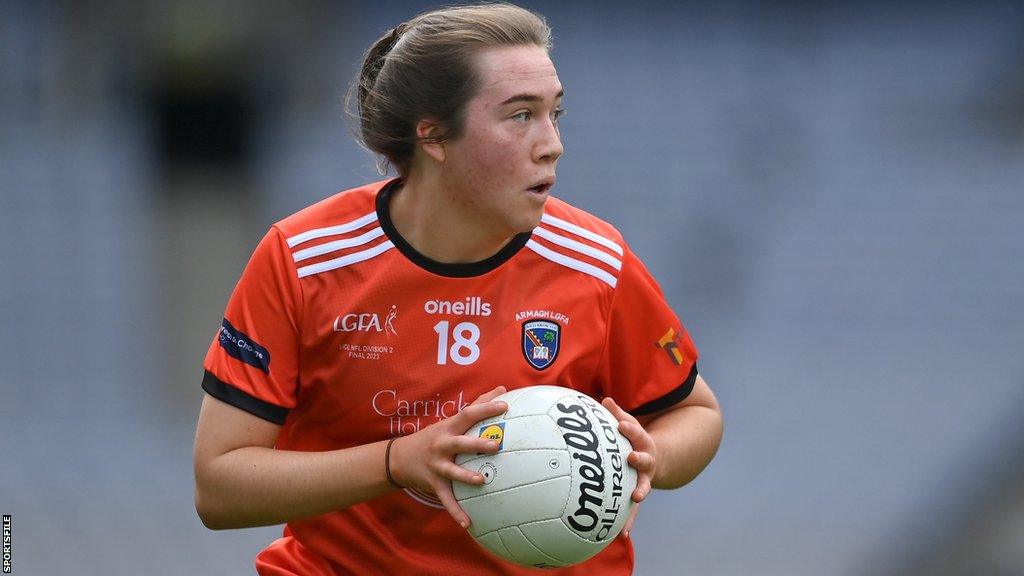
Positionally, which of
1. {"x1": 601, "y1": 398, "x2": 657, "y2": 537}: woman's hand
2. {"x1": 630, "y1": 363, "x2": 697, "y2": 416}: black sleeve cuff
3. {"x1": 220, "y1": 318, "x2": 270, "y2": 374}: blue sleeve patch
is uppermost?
{"x1": 220, "y1": 318, "x2": 270, "y2": 374}: blue sleeve patch

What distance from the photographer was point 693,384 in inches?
115

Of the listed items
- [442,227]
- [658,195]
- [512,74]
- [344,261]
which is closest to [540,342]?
[442,227]

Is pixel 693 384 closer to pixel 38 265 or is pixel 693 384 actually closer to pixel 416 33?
pixel 416 33

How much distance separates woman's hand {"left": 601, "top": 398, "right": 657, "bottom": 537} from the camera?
2.42 metres

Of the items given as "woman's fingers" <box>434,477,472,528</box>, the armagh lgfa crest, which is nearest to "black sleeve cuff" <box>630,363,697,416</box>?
the armagh lgfa crest

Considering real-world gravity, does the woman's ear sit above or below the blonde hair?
below

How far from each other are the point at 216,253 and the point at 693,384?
4179 mm

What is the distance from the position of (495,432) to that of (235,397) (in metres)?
0.56

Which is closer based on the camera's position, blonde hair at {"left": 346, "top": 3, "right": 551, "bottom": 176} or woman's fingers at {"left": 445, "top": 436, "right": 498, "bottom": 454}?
woman's fingers at {"left": 445, "top": 436, "right": 498, "bottom": 454}

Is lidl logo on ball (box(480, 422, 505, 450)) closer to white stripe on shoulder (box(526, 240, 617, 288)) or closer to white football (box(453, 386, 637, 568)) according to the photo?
white football (box(453, 386, 637, 568))

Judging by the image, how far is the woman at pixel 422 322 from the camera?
2584mm

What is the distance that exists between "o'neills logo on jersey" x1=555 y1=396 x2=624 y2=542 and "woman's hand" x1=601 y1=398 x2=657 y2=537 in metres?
0.04

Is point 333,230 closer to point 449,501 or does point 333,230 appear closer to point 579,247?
point 579,247

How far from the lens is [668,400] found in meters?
2.86
